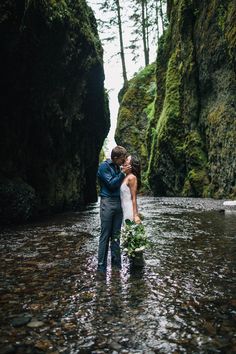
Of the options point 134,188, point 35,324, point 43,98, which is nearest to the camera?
point 35,324

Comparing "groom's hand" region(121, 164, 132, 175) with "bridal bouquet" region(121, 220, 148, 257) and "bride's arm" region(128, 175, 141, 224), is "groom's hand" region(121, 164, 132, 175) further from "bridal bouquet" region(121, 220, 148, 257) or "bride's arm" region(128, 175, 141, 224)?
→ "bridal bouquet" region(121, 220, 148, 257)

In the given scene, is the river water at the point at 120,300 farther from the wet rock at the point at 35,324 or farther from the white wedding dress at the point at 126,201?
the white wedding dress at the point at 126,201

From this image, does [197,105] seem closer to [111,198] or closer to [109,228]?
[111,198]

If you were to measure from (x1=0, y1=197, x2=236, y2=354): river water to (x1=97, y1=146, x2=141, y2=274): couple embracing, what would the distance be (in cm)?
43

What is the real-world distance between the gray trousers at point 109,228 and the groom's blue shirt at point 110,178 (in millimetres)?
101

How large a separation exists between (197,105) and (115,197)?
21.3m

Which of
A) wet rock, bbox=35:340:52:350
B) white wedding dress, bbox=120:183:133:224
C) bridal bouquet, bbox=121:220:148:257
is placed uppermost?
white wedding dress, bbox=120:183:133:224

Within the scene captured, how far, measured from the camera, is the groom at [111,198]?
628 centimetres

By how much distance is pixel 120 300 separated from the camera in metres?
4.71

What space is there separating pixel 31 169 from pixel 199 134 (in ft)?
45.9

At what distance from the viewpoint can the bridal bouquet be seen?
6371mm

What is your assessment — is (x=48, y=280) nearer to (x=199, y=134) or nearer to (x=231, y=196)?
(x=231, y=196)

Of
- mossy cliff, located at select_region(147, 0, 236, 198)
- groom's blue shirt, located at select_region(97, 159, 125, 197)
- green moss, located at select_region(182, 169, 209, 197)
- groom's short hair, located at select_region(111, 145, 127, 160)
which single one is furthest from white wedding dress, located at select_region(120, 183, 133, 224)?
green moss, located at select_region(182, 169, 209, 197)

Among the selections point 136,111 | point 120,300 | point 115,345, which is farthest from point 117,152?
point 136,111
